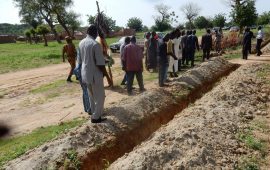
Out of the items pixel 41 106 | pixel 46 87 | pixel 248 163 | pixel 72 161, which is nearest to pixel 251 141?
pixel 248 163

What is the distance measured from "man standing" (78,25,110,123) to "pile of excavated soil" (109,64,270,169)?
140 cm

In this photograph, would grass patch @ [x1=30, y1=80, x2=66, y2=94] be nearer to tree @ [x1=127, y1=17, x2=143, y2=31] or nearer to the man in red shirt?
the man in red shirt

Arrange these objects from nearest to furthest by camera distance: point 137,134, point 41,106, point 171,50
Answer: point 137,134 → point 41,106 → point 171,50

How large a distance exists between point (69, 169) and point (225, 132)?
118 inches

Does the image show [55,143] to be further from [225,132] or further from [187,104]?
[187,104]

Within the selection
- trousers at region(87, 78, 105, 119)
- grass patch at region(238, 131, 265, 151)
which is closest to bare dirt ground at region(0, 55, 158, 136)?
trousers at region(87, 78, 105, 119)

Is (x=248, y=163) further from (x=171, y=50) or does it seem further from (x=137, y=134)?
A: (x=171, y=50)

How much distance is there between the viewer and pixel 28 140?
25.6ft

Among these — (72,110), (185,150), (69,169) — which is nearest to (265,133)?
(185,150)

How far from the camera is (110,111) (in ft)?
28.1

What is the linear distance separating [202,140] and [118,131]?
1.90m

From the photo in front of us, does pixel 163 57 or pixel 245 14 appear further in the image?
pixel 245 14

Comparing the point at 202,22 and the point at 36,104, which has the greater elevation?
the point at 202,22

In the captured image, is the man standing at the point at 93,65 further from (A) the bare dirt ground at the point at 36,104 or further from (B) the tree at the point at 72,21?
(B) the tree at the point at 72,21
